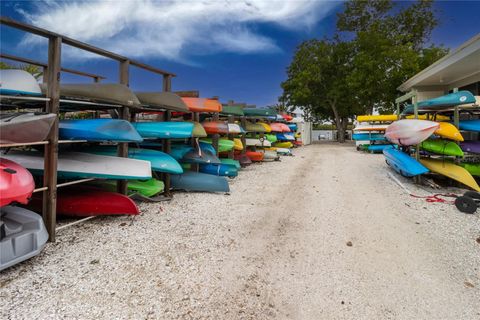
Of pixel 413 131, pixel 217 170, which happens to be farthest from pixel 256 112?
pixel 413 131

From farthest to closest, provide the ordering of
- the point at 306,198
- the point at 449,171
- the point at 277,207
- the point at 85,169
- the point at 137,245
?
the point at 449,171
the point at 306,198
the point at 277,207
the point at 85,169
the point at 137,245

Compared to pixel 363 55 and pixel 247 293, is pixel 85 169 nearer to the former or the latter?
pixel 247 293

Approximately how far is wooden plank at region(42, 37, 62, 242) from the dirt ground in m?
0.38

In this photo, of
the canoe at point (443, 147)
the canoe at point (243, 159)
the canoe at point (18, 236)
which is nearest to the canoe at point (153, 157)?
the canoe at point (18, 236)

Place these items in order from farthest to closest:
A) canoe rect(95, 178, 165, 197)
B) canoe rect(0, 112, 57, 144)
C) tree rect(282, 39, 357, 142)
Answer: tree rect(282, 39, 357, 142)
canoe rect(95, 178, 165, 197)
canoe rect(0, 112, 57, 144)

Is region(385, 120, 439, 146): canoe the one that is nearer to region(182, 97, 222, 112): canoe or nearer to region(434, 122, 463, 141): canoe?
region(434, 122, 463, 141): canoe

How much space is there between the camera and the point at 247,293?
2.49m

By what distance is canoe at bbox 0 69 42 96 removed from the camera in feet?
10.3

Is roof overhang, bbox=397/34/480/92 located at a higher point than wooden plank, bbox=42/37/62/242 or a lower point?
higher

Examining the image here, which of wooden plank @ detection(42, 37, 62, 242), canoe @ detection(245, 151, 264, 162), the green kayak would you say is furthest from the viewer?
canoe @ detection(245, 151, 264, 162)

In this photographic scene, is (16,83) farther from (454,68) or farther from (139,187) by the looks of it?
(454,68)

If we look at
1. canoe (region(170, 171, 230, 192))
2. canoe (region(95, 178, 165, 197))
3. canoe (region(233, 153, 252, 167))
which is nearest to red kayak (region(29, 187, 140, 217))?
canoe (region(95, 178, 165, 197))

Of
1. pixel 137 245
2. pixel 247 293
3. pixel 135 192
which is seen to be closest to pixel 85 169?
pixel 135 192

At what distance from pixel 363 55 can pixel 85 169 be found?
2125 centimetres
